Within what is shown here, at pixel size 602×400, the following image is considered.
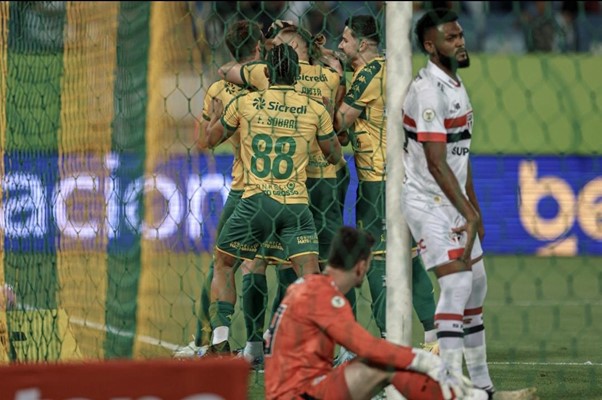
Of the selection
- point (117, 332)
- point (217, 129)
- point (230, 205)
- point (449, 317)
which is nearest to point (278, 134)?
point (217, 129)

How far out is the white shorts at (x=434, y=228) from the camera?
5.67 meters

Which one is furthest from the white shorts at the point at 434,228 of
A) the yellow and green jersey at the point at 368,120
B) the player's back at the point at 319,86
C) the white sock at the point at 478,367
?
the player's back at the point at 319,86

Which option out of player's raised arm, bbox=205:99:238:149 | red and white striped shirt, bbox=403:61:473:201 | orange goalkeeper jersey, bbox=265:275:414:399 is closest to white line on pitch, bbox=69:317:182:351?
player's raised arm, bbox=205:99:238:149

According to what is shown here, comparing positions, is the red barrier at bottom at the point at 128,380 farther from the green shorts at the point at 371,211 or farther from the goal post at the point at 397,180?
the green shorts at the point at 371,211

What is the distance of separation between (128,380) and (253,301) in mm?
4290

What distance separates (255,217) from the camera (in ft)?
24.1

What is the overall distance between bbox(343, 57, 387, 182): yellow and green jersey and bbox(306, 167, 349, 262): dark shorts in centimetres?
24

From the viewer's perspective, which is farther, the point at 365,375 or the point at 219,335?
the point at 219,335

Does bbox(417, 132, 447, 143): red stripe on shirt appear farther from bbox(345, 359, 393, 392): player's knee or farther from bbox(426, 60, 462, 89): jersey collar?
bbox(345, 359, 393, 392): player's knee

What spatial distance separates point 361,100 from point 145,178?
1634mm

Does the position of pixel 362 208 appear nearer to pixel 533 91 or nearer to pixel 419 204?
pixel 419 204

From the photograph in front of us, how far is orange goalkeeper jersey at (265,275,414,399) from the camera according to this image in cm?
507

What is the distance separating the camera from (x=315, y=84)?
7.83 m

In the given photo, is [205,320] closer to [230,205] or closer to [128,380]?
[230,205]
